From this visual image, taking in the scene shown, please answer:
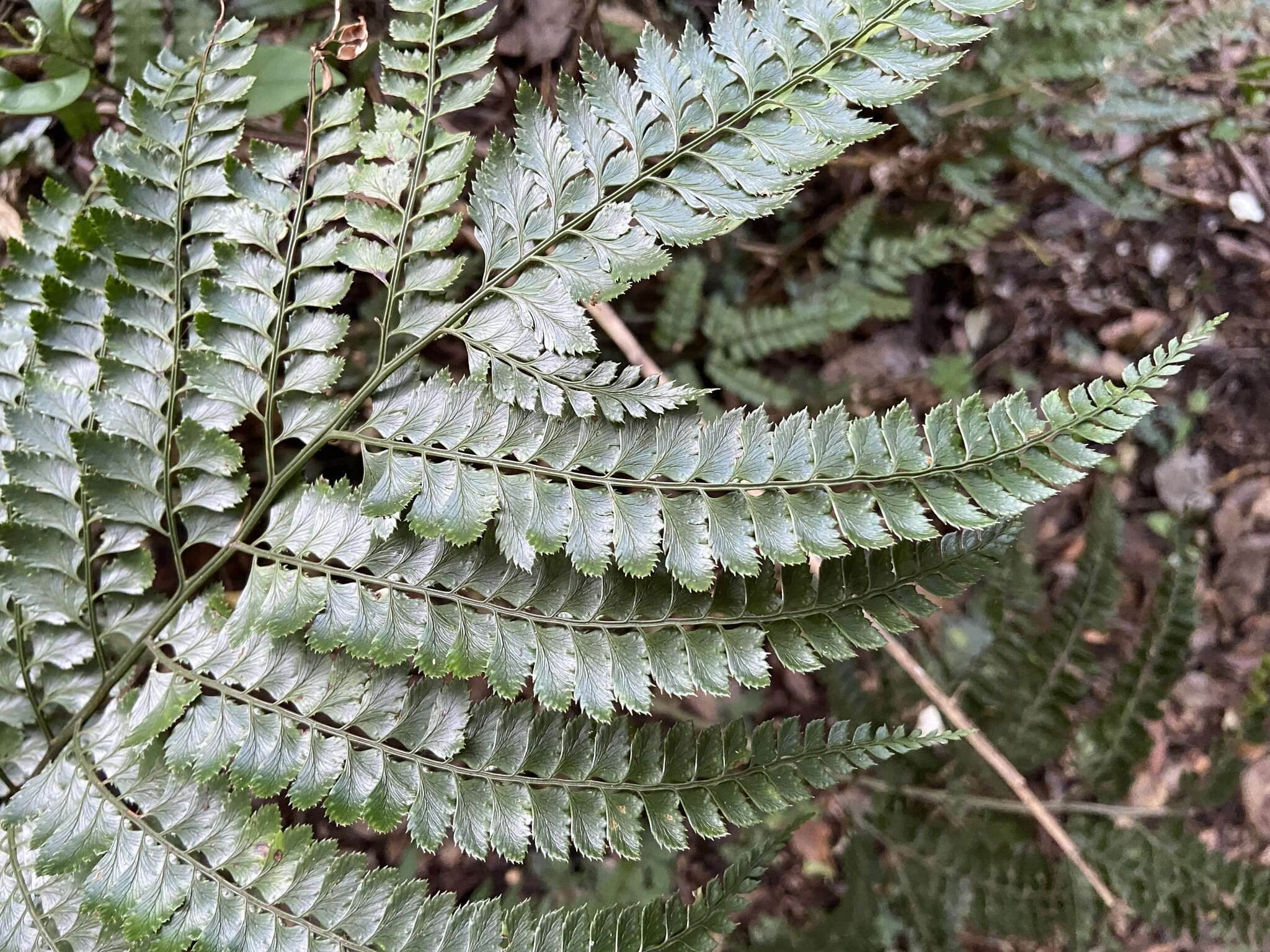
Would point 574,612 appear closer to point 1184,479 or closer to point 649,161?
point 649,161

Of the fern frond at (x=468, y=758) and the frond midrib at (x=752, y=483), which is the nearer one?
the frond midrib at (x=752, y=483)

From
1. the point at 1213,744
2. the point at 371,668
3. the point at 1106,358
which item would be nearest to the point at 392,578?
the point at 371,668

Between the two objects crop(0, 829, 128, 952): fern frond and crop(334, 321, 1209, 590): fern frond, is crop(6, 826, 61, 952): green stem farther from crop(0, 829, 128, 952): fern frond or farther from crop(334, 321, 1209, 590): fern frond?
crop(334, 321, 1209, 590): fern frond

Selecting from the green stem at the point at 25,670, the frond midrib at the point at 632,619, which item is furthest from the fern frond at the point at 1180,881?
the green stem at the point at 25,670

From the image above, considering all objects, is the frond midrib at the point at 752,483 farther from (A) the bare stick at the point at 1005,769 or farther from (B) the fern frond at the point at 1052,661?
(B) the fern frond at the point at 1052,661

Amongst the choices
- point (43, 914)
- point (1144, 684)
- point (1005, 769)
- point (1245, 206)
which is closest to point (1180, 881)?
point (1144, 684)

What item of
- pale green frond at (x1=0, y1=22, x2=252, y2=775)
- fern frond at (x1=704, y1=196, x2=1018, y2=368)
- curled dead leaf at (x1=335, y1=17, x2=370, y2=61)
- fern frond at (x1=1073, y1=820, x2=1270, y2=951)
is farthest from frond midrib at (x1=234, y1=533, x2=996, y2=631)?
fern frond at (x1=1073, y1=820, x2=1270, y2=951)

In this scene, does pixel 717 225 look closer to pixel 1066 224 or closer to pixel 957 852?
pixel 957 852
